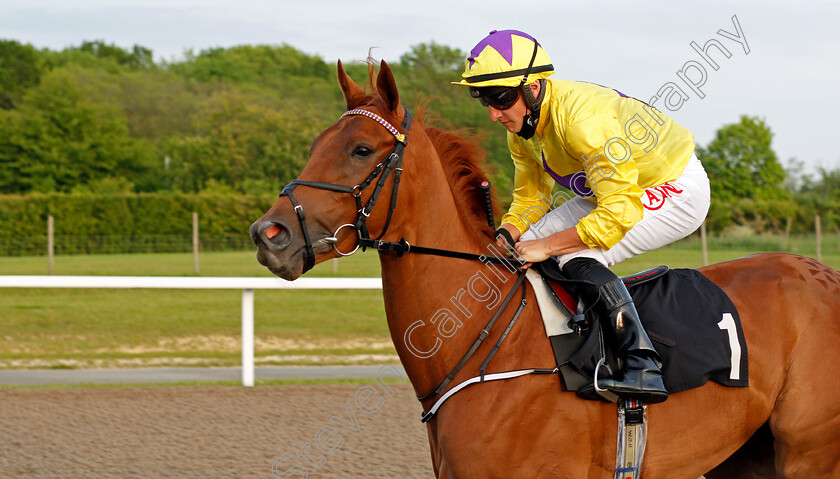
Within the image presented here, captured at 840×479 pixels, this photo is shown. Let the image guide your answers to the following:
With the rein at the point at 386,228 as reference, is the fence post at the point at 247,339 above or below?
below

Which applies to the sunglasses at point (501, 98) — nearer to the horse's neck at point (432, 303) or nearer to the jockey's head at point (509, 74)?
the jockey's head at point (509, 74)

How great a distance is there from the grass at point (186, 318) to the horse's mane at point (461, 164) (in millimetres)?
6747

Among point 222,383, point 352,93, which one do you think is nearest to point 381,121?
point 352,93

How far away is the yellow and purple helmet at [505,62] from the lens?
2746 mm

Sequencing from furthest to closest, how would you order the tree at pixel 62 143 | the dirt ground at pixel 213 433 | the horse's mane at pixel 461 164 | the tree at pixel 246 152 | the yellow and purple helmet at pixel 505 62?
1. the tree at pixel 62 143
2. the tree at pixel 246 152
3. the dirt ground at pixel 213 433
4. the horse's mane at pixel 461 164
5. the yellow and purple helmet at pixel 505 62

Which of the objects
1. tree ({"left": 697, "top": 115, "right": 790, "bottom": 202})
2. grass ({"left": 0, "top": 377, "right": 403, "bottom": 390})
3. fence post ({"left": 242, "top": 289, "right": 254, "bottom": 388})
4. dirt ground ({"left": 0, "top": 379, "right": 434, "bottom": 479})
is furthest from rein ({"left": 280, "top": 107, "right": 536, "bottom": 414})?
tree ({"left": 697, "top": 115, "right": 790, "bottom": 202})

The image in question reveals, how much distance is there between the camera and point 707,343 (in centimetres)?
277

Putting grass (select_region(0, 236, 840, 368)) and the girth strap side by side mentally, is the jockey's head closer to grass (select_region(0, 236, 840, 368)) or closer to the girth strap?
the girth strap

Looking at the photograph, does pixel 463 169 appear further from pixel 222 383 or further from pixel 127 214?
pixel 127 214

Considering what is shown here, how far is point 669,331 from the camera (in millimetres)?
2768

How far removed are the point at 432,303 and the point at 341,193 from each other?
1.67ft

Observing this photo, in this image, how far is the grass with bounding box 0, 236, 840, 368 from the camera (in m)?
9.77

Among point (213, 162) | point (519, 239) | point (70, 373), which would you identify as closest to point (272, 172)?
point (213, 162)

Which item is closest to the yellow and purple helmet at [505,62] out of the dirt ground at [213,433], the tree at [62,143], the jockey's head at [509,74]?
the jockey's head at [509,74]
